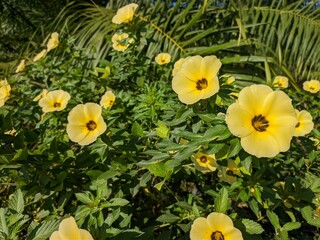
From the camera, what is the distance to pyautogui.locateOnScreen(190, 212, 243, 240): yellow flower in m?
0.90

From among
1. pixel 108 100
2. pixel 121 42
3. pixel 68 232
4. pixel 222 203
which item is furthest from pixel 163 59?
pixel 68 232

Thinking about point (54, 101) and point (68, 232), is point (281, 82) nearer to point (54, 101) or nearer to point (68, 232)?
point (54, 101)

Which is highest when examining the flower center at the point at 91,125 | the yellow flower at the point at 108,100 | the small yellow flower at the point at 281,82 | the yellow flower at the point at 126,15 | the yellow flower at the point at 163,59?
the yellow flower at the point at 126,15

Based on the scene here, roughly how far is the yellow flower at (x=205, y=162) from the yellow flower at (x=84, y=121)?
13.5 inches

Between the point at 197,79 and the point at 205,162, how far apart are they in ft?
1.04

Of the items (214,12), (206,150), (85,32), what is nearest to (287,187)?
→ (206,150)

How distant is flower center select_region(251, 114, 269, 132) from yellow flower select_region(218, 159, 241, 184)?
33cm

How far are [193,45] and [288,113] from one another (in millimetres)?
1998

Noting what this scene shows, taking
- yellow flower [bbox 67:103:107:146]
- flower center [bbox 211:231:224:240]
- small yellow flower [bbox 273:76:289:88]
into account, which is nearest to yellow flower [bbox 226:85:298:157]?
flower center [bbox 211:231:224:240]

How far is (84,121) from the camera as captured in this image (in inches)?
47.6

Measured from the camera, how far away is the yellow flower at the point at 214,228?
899 mm

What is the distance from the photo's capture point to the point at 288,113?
0.85 metres

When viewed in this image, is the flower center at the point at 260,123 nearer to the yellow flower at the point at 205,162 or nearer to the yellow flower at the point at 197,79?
the yellow flower at the point at 197,79

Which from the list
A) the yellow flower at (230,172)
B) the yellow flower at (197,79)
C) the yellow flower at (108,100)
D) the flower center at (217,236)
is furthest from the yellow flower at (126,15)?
the flower center at (217,236)
